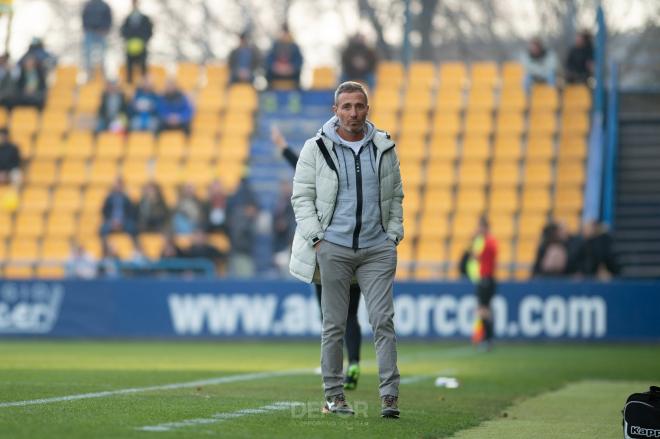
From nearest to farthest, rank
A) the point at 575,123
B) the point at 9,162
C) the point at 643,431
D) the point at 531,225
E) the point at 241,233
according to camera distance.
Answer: the point at 643,431
the point at 241,233
the point at 531,225
the point at 575,123
the point at 9,162

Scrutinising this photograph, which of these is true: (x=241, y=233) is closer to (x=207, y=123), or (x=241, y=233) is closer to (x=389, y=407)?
(x=207, y=123)

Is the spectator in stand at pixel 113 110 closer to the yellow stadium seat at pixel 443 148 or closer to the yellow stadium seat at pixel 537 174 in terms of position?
the yellow stadium seat at pixel 443 148

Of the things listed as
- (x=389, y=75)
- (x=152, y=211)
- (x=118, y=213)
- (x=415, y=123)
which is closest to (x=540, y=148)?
(x=415, y=123)

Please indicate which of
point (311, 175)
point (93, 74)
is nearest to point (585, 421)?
point (311, 175)

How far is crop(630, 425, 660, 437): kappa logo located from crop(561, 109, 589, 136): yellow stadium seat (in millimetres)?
19928

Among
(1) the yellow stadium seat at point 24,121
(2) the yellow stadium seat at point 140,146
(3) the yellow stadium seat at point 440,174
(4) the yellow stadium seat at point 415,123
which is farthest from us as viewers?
(1) the yellow stadium seat at point 24,121

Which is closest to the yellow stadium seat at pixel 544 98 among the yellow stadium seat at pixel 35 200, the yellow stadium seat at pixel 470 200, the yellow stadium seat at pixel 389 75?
the yellow stadium seat at pixel 470 200

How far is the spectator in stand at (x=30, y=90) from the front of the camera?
3112 cm

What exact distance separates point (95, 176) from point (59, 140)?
157cm

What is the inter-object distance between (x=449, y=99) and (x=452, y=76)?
71 cm

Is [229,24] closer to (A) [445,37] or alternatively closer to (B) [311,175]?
(A) [445,37]

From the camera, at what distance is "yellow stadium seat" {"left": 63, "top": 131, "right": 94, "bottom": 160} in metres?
30.2

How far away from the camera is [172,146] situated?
97.6 ft

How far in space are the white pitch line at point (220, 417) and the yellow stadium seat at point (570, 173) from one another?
57.1 ft
